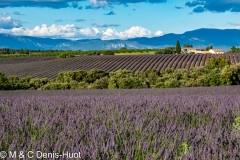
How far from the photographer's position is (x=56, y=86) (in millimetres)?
24078

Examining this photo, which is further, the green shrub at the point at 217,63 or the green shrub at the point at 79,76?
the green shrub at the point at 217,63

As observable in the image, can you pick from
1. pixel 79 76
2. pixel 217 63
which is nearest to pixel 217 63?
pixel 217 63

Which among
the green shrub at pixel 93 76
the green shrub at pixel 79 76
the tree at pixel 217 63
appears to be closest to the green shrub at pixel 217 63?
the tree at pixel 217 63

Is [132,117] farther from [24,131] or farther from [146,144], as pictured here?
[146,144]

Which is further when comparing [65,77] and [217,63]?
[217,63]

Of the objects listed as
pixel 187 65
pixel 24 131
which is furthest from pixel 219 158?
pixel 187 65

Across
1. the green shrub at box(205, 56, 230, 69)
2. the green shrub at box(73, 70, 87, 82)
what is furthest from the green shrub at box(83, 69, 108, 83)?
the green shrub at box(205, 56, 230, 69)

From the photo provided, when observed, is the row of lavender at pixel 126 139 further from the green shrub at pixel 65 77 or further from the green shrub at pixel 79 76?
the green shrub at pixel 79 76

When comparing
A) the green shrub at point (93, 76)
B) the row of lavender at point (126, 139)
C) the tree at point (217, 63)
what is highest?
the row of lavender at point (126, 139)

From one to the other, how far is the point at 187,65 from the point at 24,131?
164 feet

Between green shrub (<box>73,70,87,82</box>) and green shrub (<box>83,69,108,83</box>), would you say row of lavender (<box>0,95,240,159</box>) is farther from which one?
green shrub (<box>83,69,108,83</box>)

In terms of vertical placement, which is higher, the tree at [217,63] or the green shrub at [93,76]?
the tree at [217,63]

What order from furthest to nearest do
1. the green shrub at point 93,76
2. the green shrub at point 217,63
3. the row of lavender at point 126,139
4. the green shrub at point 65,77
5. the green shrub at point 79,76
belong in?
the green shrub at point 217,63, the green shrub at point 93,76, the green shrub at point 79,76, the green shrub at point 65,77, the row of lavender at point 126,139

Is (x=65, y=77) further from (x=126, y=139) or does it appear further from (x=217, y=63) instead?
(x=126, y=139)
